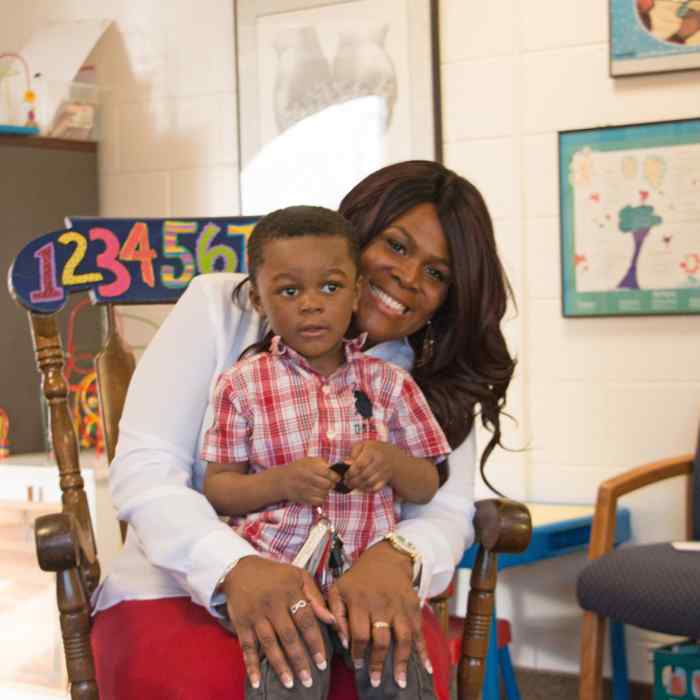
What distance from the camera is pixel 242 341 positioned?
1.59 metres

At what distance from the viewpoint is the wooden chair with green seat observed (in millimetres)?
1433

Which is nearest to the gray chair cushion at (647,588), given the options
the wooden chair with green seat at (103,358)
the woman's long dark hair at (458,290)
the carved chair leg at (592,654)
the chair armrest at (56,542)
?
the carved chair leg at (592,654)

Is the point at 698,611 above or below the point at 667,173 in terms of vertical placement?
below

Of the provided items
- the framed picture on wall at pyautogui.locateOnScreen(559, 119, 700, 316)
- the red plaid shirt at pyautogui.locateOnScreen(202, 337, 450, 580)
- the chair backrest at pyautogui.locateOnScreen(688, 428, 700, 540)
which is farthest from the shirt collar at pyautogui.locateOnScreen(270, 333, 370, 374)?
the framed picture on wall at pyautogui.locateOnScreen(559, 119, 700, 316)

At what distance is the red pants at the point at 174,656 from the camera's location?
1255mm

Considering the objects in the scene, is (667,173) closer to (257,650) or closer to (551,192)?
(551,192)

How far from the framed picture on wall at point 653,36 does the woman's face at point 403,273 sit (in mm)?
1536

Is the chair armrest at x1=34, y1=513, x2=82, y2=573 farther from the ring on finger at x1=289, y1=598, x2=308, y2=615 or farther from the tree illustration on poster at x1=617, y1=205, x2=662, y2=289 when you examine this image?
the tree illustration on poster at x1=617, y1=205, x2=662, y2=289

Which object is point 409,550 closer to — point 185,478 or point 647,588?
point 185,478

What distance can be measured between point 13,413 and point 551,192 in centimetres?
165

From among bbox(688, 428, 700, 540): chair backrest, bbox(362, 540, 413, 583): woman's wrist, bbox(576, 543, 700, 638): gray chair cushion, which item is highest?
bbox(362, 540, 413, 583): woman's wrist

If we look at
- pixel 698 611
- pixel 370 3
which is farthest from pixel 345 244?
pixel 370 3

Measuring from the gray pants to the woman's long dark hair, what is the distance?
0.42 meters

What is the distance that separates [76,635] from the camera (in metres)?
1.43
